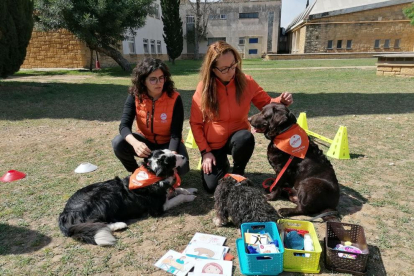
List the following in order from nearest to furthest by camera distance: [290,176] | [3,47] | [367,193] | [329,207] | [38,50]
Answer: [329,207] < [290,176] < [367,193] < [3,47] < [38,50]

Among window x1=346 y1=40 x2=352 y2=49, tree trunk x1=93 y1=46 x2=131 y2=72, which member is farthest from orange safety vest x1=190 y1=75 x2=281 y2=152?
window x1=346 y1=40 x2=352 y2=49

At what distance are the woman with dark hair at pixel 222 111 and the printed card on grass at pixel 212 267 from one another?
123cm

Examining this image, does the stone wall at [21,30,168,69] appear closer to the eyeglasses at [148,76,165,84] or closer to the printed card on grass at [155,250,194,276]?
the eyeglasses at [148,76,165,84]

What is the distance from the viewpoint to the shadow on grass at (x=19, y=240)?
2.58 m

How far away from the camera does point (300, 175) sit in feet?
10.1

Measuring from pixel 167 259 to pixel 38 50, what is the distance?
22.9 metres

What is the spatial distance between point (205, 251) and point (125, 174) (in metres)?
2.17

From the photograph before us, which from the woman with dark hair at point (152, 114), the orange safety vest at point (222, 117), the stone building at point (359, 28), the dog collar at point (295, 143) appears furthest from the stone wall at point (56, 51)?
the stone building at point (359, 28)

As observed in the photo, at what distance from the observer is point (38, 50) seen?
20125 millimetres

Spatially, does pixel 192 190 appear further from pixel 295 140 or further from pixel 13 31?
pixel 13 31

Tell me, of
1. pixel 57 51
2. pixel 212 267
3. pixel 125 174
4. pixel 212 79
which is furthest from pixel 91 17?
pixel 212 267

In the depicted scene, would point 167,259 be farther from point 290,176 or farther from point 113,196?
point 290,176

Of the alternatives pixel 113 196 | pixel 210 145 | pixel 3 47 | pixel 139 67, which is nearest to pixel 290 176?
pixel 210 145

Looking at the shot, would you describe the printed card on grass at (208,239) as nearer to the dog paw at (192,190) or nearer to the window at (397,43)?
the dog paw at (192,190)
